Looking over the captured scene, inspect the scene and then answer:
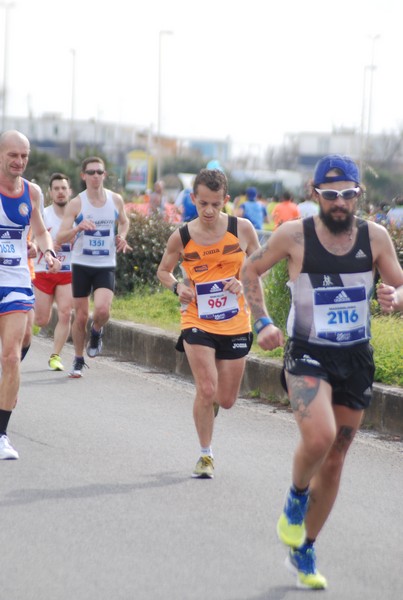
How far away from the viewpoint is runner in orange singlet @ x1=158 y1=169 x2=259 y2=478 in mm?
8188

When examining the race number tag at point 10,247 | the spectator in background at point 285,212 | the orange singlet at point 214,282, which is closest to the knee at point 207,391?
the orange singlet at point 214,282

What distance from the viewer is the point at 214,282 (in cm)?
835

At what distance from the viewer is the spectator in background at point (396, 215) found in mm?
15523

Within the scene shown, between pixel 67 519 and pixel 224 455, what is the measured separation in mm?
2244

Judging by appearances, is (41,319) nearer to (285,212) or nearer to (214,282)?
(214,282)

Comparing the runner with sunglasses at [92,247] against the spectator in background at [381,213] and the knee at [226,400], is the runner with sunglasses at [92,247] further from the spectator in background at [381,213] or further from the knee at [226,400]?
the knee at [226,400]

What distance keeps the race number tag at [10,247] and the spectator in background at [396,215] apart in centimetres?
738

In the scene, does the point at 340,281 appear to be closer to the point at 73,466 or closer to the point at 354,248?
the point at 354,248

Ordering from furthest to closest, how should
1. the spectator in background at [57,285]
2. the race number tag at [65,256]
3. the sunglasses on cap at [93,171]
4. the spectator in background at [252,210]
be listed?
the spectator in background at [252,210] → the race number tag at [65,256] → the spectator in background at [57,285] → the sunglasses on cap at [93,171]

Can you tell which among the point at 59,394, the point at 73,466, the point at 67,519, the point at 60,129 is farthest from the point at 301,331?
the point at 60,129

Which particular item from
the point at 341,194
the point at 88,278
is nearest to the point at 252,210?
the point at 88,278

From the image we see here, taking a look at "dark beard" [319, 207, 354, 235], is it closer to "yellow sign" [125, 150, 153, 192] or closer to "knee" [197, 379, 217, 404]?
"knee" [197, 379, 217, 404]

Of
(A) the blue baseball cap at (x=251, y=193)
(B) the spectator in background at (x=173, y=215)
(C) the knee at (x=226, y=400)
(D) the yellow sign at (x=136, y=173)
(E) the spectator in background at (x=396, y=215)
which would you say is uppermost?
(E) the spectator in background at (x=396, y=215)

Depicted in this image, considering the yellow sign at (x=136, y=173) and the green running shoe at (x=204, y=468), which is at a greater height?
the green running shoe at (x=204, y=468)
